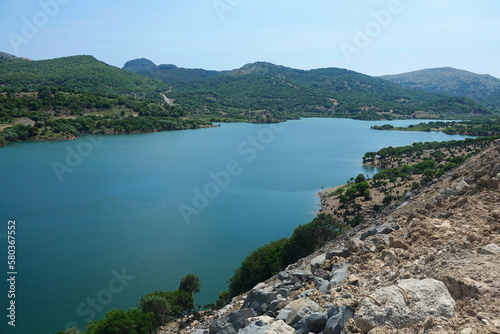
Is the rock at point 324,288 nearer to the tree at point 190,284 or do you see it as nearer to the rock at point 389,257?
the rock at point 389,257

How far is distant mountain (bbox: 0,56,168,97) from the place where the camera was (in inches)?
5162

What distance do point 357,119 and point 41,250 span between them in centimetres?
16685

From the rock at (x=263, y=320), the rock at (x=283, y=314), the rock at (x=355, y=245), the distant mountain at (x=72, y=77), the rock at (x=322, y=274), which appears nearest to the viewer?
the rock at (x=283, y=314)

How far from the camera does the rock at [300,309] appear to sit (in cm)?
679

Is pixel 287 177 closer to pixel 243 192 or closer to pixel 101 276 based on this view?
pixel 243 192

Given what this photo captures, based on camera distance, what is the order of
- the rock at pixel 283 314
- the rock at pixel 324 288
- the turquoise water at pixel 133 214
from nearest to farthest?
the rock at pixel 283 314
the rock at pixel 324 288
the turquoise water at pixel 133 214

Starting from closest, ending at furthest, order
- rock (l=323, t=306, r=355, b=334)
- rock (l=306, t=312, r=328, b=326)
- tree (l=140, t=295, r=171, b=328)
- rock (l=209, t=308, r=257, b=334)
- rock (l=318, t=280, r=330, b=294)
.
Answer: rock (l=323, t=306, r=355, b=334), rock (l=306, t=312, r=328, b=326), rock (l=318, t=280, r=330, b=294), rock (l=209, t=308, r=257, b=334), tree (l=140, t=295, r=171, b=328)

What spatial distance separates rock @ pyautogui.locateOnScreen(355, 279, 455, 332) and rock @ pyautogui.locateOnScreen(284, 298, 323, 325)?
1115mm

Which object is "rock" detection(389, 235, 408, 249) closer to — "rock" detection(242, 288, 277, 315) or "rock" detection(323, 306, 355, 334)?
"rock" detection(323, 306, 355, 334)

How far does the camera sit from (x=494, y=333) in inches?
183

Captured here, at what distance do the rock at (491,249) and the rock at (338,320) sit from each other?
292 cm

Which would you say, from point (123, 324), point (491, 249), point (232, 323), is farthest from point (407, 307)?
point (123, 324)

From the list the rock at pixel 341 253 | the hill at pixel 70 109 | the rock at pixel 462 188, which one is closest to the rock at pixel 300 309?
the rock at pixel 341 253

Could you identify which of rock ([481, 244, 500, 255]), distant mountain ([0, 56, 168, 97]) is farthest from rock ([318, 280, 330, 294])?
distant mountain ([0, 56, 168, 97])
